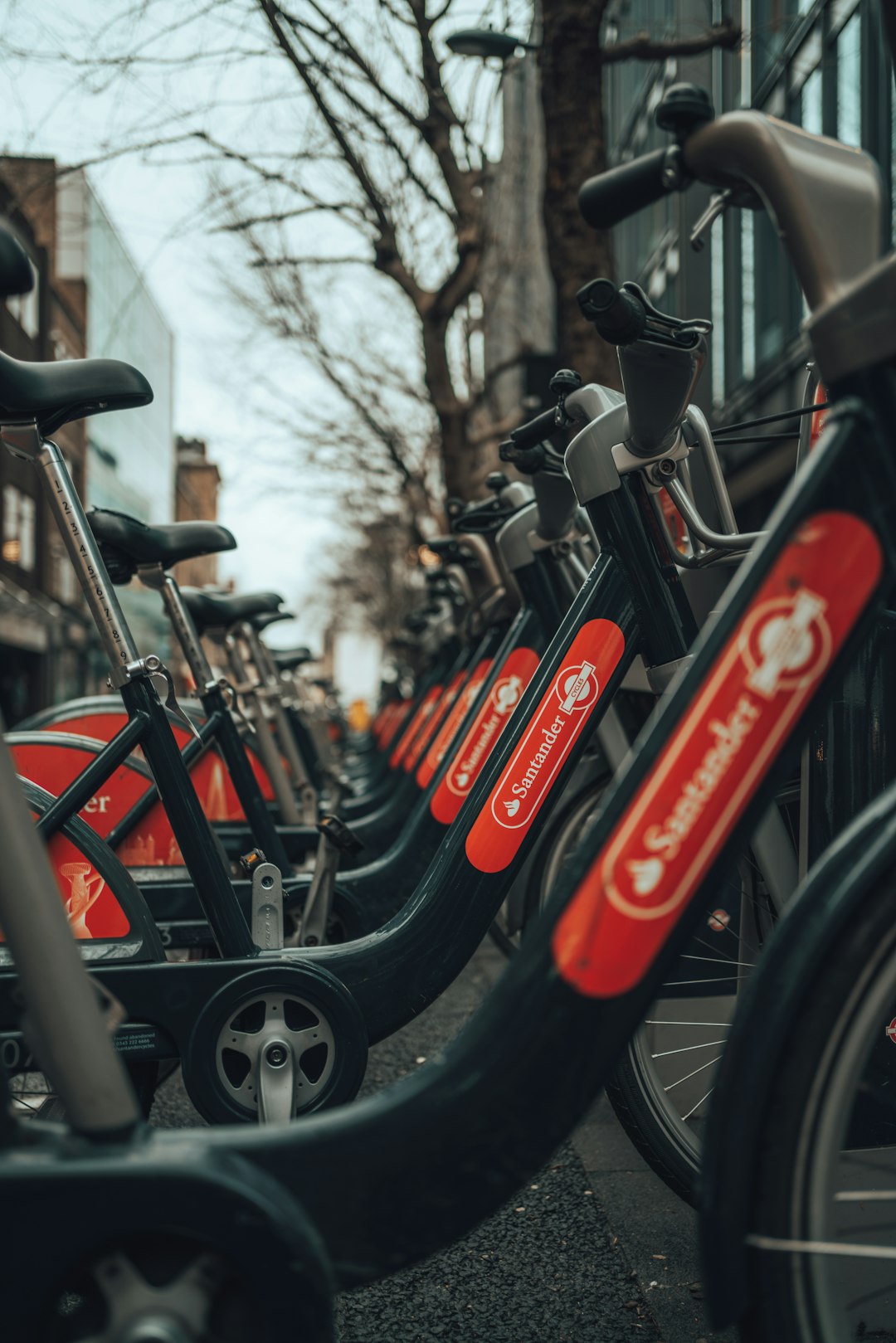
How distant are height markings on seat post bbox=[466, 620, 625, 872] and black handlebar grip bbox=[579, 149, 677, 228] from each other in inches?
40.5

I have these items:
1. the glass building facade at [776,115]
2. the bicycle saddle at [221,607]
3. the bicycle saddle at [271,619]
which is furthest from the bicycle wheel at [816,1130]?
the glass building facade at [776,115]

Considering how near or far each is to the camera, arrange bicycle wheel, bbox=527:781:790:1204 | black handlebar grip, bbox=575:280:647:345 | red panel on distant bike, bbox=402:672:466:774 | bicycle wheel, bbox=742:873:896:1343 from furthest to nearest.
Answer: red panel on distant bike, bbox=402:672:466:774 < bicycle wheel, bbox=527:781:790:1204 < black handlebar grip, bbox=575:280:647:345 < bicycle wheel, bbox=742:873:896:1343

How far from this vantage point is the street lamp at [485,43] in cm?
700

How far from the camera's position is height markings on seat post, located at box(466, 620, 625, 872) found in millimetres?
2523

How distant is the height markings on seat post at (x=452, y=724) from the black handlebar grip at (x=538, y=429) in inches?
62.2

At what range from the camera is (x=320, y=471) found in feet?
67.7

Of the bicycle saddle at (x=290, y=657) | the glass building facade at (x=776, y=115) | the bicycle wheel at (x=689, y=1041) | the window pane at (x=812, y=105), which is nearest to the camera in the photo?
the bicycle wheel at (x=689, y=1041)

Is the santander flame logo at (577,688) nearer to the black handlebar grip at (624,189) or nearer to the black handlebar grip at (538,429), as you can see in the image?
the black handlebar grip at (538,429)

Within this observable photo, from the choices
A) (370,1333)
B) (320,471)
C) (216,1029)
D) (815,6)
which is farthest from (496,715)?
(320,471)

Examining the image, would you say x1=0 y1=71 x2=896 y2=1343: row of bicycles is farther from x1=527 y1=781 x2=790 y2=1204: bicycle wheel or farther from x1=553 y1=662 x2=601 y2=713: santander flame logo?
x1=553 y1=662 x2=601 y2=713: santander flame logo

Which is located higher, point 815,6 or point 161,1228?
point 815,6

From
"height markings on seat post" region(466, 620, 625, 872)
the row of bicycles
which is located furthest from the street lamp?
the row of bicycles

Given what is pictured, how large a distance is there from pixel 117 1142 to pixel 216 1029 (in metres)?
0.99

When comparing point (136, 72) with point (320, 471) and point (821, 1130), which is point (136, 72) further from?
point (320, 471)
